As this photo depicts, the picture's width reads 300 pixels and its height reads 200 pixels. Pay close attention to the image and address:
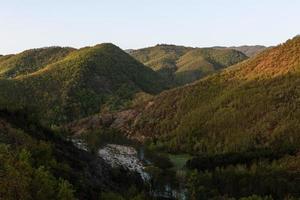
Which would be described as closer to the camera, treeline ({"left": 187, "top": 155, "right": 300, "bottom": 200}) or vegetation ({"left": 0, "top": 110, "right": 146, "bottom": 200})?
vegetation ({"left": 0, "top": 110, "right": 146, "bottom": 200})

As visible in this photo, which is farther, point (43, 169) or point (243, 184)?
point (243, 184)

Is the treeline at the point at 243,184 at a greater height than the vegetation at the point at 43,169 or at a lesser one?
lesser

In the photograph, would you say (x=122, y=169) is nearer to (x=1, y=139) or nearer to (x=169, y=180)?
(x=169, y=180)

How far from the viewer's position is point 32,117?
167250 millimetres

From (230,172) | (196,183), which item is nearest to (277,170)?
(230,172)

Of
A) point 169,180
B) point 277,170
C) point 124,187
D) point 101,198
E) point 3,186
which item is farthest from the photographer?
point 277,170

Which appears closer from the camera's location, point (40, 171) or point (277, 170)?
point (40, 171)

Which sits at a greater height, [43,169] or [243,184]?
[43,169]

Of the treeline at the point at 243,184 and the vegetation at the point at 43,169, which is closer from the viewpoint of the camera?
the vegetation at the point at 43,169

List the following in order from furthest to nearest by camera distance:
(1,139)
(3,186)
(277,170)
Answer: (277,170) → (1,139) → (3,186)

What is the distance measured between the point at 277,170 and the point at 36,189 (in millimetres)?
131461

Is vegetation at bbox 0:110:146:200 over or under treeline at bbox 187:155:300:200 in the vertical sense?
over

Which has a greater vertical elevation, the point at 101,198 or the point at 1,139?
the point at 1,139

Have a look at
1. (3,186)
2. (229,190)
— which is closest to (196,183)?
(229,190)
